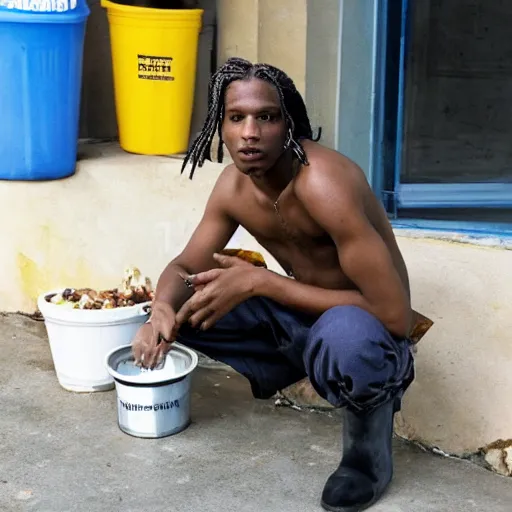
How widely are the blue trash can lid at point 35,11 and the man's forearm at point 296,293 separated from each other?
5.91 feet

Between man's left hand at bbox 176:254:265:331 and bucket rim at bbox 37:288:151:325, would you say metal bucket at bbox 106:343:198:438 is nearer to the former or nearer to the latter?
bucket rim at bbox 37:288:151:325

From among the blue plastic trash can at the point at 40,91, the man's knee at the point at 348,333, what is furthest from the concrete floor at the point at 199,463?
the blue plastic trash can at the point at 40,91

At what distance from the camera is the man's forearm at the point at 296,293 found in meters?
2.97

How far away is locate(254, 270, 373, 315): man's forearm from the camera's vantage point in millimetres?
2971

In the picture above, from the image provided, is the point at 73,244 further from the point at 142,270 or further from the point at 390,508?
the point at 390,508

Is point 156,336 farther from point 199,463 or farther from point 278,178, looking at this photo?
point 278,178

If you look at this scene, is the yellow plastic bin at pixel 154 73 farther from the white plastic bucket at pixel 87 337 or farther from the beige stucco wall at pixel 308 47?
the white plastic bucket at pixel 87 337

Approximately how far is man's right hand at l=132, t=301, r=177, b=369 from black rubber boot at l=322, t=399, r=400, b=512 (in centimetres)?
58

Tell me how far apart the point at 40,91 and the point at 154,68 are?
1.69 feet

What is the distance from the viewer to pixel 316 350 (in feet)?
9.59

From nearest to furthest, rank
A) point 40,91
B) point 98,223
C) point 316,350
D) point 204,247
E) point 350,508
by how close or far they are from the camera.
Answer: point 316,350 < point 350,508 < point 204,247 < point 40,91 < point 98,223

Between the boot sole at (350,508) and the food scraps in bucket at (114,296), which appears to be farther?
the food scraps in bucket at (114,296)

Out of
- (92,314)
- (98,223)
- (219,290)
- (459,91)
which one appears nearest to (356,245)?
(219,290)

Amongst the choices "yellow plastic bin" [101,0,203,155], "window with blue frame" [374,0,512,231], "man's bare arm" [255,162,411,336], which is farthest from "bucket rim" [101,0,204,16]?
"man's bare arm" [255,162,411,336]
